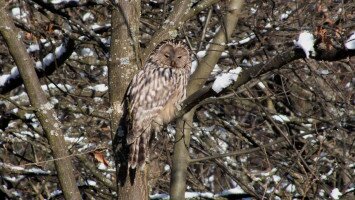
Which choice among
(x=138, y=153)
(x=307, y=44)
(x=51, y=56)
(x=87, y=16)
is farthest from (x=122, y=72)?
(x=87, y=16)

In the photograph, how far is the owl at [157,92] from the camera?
5027 mm

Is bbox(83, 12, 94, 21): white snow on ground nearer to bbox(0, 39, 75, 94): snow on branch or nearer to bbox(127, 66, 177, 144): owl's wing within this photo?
bbox(127, 66, 177, 144): owl's wing

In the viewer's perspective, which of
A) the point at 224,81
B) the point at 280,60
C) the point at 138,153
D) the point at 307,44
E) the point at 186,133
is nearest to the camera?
the point at 307,44

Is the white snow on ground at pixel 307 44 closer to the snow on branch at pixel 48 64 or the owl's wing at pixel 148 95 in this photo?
the owl's wing at pixel 148 95

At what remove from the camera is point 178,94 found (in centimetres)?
553

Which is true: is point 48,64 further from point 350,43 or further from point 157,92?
point 350,43

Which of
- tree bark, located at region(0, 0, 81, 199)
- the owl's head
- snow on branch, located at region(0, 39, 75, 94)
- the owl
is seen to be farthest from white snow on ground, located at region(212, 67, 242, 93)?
the owl's head

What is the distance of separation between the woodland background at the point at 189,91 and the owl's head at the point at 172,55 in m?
0.14

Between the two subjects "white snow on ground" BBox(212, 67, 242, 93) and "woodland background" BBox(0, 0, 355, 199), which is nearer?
"white snow on ground" BBox(212, 67, 242, 93)

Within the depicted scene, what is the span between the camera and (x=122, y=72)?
419cm

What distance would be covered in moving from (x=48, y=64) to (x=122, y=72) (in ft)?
3.93

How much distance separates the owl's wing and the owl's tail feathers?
0.07 meters

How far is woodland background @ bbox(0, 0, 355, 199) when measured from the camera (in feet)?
13.7

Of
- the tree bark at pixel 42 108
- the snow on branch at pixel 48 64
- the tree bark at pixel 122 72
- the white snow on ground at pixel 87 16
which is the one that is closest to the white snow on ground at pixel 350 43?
the tree bark at pixel 122 72
